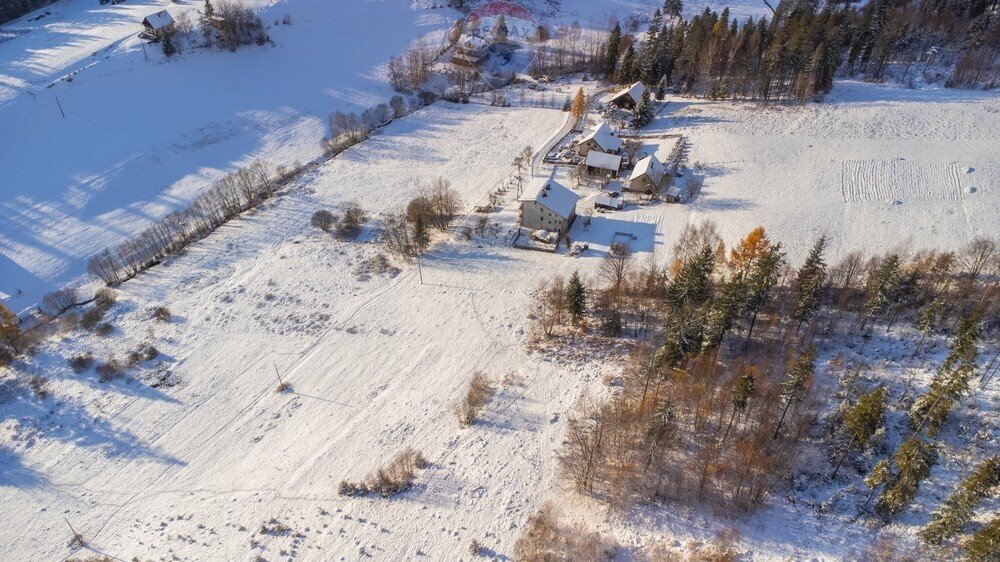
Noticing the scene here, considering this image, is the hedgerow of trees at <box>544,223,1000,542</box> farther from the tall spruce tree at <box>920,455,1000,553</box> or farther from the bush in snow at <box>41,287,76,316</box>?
the bush in snow at <box>41,287,76,316</box>

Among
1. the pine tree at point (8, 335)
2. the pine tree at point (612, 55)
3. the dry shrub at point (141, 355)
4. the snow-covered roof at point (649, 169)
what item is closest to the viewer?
the dry shrub at point (141, 355)

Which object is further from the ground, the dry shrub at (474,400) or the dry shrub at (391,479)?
the dry shrub at (474,400)

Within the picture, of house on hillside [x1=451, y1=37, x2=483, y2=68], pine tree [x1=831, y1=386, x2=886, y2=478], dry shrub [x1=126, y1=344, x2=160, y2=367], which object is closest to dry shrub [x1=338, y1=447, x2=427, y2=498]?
dry shrub [x1=126, y1=344, x2=160, y2=367]

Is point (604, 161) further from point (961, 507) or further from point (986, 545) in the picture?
point (986, 545)

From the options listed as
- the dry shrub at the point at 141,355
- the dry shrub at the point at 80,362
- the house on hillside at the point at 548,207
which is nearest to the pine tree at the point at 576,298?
the house on hillside at the point at 548,207

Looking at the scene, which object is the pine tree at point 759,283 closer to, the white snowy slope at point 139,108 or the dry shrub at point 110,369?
the dry shrub at point 110,369

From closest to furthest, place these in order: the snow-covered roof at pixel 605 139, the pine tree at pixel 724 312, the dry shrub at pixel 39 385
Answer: the pine tree at pixel 724 312
the dry shrub at pixel 39 385
the snow-covered roof at pixel 605 139

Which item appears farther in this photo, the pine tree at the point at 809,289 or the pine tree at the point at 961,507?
the pine tree at the point at 809,289

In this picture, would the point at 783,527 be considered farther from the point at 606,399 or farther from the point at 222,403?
the point at 222,403
